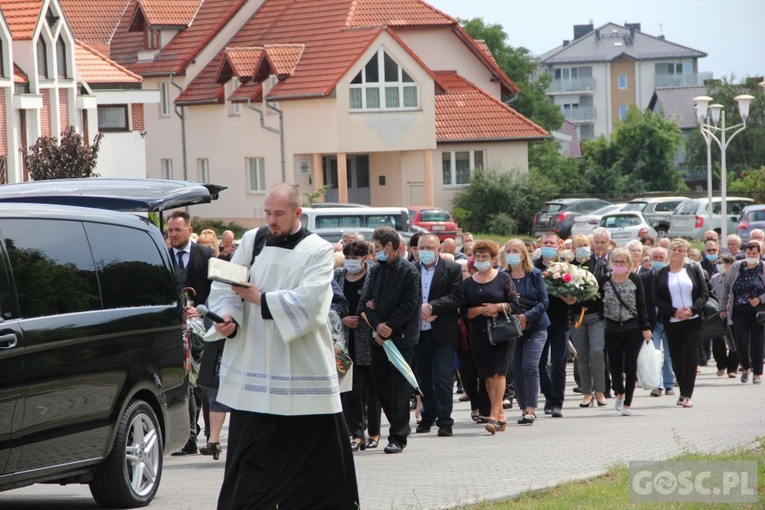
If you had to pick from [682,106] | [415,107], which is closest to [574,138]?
[682,106]

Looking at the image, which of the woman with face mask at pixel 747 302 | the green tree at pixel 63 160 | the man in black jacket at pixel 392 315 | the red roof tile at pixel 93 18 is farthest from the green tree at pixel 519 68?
the man in black jacket at pixel 392 315

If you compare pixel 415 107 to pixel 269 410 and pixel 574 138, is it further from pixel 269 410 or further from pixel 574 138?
pixel 574 138

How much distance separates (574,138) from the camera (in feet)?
450

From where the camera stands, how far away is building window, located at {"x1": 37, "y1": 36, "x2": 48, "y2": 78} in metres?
43.2

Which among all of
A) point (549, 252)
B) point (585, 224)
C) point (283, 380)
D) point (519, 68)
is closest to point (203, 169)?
point (585, 224)

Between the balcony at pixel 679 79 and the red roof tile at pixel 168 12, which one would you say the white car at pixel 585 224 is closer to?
the red roof tile at pixel 168 12

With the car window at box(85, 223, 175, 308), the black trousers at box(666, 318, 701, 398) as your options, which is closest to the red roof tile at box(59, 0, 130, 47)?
the black trousers at box(666, 318, 701, 398)

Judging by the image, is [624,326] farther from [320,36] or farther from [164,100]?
[164,100]

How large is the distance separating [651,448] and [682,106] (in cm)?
11804

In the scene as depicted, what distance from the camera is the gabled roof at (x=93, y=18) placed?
7706 centimetres

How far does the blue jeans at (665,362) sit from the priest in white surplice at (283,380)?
419 inches

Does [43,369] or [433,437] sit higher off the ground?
[43,369]
